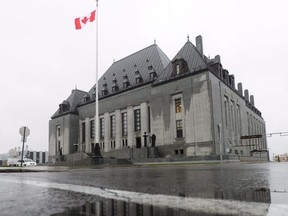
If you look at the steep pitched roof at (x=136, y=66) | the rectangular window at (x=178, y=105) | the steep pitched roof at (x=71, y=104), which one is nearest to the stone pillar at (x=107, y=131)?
the steep pitched roof at (x=136, y=66)

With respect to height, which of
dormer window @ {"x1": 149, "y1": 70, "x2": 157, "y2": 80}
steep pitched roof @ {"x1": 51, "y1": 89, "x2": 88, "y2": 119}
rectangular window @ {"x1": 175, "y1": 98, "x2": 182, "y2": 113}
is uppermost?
dormer window @ {"x1": 149, "y1": 70, "x2": 157, "y2": 80}

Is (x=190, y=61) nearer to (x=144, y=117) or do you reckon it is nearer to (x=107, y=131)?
(x=144, y=117)

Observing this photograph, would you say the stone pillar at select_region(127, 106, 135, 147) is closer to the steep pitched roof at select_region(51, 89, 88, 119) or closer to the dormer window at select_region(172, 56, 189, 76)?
the dormer window at select_region(172, 56, 189, 76)

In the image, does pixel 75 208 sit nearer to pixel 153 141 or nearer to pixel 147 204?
pixel 147 204

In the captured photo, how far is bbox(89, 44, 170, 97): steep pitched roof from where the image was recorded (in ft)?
174

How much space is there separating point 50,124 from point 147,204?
2830 inches

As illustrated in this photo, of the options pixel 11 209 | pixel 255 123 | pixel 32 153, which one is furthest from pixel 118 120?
pixel 32 153

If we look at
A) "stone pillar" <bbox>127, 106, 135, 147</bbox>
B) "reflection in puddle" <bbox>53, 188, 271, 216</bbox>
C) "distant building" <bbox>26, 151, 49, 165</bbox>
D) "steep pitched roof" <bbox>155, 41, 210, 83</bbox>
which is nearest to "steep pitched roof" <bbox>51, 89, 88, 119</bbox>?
"stone pillar" <bbox>127, 106, 135, 147</bbox>

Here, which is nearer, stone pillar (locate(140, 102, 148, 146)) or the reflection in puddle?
the reflection in puddle

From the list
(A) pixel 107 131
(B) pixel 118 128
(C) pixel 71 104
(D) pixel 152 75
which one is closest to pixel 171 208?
(D) pixel 152 75

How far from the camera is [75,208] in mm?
2766

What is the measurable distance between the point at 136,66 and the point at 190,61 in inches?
601

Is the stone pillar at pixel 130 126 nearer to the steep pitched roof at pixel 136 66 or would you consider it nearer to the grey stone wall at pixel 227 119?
the steep pitched roof at pixel 136 66

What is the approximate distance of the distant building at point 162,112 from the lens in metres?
41.0
